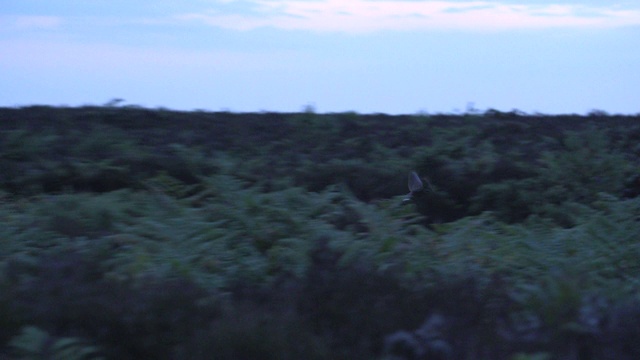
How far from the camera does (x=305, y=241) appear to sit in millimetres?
6695

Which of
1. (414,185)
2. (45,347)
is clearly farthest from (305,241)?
(414,185)

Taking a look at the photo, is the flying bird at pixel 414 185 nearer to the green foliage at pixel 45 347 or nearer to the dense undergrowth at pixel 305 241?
the dense undergrowth at pixel 305 241

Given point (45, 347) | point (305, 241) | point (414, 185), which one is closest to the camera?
point (45, 347)

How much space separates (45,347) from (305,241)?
264 cm

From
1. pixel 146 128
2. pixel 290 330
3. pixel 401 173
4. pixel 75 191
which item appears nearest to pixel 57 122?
pixel 146 128

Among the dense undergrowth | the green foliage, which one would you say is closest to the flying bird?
the dense undergrowth

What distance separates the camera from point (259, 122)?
13219mm

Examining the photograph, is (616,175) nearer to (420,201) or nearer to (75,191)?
(420,201)

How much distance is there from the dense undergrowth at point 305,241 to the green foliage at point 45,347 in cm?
1

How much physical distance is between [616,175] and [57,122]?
24.6 ft

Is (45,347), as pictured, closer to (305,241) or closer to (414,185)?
(305,241)

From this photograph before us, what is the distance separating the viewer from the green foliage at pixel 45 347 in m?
4.39

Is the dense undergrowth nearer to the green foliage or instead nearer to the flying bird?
the green foliage

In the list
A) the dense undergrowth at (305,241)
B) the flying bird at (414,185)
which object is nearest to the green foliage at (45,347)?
the dense undergrowth at (305,241)
